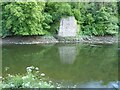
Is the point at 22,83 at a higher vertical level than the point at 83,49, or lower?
higher

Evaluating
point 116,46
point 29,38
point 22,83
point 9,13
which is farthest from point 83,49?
point 22,83

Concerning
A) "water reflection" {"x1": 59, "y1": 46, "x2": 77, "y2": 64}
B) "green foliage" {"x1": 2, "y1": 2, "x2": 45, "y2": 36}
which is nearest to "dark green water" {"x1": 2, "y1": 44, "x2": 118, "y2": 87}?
"water reflection" {"x1": 59, "y1": 46, "x2": 77, "y2": 64}

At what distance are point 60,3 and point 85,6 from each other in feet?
5.47

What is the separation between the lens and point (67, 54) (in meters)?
12.7

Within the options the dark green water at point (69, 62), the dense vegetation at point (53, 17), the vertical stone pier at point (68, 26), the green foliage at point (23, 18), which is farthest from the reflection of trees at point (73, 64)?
the vertical stone pier at point (68, 26)

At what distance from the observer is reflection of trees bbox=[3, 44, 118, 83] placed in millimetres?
9461

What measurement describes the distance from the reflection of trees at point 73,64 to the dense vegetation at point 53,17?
5.76 feet

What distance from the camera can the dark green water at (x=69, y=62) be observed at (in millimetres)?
9094

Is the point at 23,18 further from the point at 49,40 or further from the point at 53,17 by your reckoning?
the point at 53,17

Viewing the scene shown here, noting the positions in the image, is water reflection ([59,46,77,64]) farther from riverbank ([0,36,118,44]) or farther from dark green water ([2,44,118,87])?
riverbank ([0,36,118,44])

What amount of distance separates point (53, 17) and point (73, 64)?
642cm

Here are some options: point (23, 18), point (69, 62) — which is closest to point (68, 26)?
point (23, 18)

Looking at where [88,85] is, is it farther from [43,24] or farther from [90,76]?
[43,24]

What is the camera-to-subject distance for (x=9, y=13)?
51.8ft
